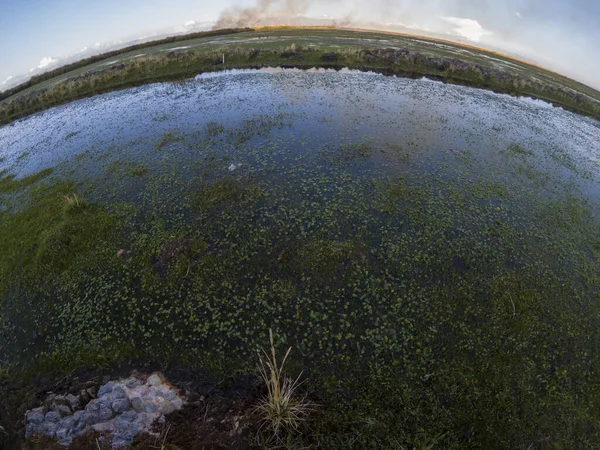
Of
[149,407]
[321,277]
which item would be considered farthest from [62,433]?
[321,277]

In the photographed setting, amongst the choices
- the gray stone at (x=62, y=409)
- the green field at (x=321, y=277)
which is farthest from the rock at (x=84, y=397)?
the green field at (x=321, y=277)

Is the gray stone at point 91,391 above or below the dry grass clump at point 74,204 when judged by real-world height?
below

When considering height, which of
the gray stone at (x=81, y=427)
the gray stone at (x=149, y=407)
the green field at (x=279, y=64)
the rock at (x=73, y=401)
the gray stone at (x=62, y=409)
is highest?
the green field at (x=279, y=64)

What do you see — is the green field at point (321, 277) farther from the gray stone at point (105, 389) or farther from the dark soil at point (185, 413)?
the gray stone at point (105, 389)

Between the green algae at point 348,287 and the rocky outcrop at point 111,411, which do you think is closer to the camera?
the rocky outcrop at point 111,411

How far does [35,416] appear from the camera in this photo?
936 cm

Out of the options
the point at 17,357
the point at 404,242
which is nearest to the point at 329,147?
the point at 404,242

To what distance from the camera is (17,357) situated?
12086mm

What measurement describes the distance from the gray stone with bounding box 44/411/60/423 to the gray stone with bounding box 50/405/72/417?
0.11 metres

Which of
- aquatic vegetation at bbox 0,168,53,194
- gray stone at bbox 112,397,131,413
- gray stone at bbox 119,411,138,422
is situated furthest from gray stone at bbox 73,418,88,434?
aquatic vegetation at bbox 0,168,53,194

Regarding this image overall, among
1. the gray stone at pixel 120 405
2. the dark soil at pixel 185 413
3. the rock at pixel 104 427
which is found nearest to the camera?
the dark soil at pixel 185 413

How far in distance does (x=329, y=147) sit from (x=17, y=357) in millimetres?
22433

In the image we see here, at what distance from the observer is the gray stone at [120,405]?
945cm

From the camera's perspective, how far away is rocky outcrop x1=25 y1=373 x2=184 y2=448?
28.9 feet
